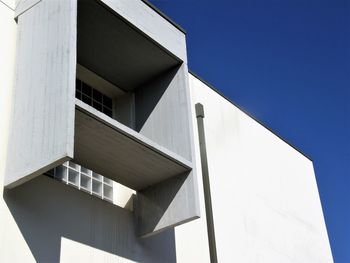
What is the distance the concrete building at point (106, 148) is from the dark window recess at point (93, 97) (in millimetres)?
30

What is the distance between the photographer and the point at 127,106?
12.9 metres

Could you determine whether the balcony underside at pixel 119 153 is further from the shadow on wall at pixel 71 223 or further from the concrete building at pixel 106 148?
the shadow on wall at pixel 71 223

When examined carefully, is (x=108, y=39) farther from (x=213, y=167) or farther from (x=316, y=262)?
(x=316, y=262)

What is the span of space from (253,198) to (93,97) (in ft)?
17.2

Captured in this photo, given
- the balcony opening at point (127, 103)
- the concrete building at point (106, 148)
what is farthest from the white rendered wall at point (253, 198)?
the balcony opening at point (127, 103)

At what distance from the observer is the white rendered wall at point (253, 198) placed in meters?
14.0

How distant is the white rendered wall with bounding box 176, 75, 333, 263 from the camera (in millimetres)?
14000

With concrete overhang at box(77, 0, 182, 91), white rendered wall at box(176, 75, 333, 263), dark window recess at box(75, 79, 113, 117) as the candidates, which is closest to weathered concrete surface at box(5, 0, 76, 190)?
concrete overhang at box(77, 0, 182, 91)

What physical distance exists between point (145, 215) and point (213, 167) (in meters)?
3.65

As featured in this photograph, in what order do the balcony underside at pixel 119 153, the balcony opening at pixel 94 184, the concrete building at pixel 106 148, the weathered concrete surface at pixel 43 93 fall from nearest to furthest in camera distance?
1. the weathered concrete surface at pixel 43 93
2. the concrete building at pixel 106 148
3. the balcony underside at pixel 119 153
4. the balcony opening at pixel 94 184

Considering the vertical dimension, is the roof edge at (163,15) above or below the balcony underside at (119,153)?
above

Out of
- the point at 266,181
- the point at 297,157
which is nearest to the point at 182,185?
the point at 266,181

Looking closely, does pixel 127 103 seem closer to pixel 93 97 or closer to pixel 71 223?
pixel 93 97

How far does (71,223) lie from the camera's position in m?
10.1
